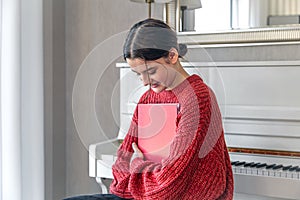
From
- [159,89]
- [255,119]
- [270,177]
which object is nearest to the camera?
[159,89]

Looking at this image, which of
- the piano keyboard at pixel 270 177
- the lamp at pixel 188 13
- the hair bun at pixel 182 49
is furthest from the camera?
the lamp at pixel 188 13

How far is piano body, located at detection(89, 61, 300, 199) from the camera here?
1.67m

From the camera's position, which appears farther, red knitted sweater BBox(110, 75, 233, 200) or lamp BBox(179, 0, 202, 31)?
lamp BBox(179, 0, 202, 31)

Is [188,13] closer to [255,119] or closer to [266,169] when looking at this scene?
[255,119]

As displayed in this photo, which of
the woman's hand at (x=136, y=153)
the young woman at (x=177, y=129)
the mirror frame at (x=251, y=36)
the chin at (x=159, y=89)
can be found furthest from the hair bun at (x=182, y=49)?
the mirror frame at (x=251, y=36)

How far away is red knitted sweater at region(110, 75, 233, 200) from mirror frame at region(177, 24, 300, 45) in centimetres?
53

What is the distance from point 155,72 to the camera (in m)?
1.32

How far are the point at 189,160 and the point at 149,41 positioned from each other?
0.35 metres

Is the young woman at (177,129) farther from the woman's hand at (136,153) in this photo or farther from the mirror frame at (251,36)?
the mirror frame at (251,36)

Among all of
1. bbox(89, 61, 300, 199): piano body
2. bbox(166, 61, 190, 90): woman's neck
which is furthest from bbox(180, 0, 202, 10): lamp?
bbox(166, 61, 190, 90): woman's neck

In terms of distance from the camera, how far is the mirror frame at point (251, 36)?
1.96m

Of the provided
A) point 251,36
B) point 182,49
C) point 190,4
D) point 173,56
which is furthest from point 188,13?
point 173,56

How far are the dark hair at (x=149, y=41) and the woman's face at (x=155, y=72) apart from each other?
16 mm

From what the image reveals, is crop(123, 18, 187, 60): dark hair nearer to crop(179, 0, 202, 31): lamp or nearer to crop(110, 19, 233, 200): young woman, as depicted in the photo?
crop(110, 19, 233, 200): young woman
